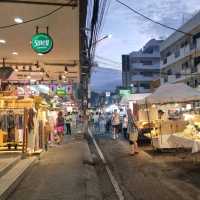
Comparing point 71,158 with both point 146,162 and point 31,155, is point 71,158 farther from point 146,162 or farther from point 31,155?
point 146,162

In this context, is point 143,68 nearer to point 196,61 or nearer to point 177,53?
point 177,53

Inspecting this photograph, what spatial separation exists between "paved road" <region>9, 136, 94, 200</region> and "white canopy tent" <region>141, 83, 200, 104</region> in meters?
4.74

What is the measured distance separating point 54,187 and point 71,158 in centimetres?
639

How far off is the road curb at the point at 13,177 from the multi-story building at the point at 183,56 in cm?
2645

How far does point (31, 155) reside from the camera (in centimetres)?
1667

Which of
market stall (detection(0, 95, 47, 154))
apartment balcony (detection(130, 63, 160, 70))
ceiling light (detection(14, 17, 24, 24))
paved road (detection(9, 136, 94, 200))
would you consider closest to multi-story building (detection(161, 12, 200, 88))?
market stall (detection(0, 95, 47, 154))

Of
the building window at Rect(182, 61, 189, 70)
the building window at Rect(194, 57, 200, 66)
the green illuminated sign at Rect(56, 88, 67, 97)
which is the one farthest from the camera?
the building window at Rect(182, 61, 189, 70)

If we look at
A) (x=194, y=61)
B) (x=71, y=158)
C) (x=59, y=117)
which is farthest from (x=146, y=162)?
(x=194, y=61)

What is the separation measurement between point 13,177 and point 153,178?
3893mm

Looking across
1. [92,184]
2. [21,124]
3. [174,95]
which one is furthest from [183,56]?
[92,184]

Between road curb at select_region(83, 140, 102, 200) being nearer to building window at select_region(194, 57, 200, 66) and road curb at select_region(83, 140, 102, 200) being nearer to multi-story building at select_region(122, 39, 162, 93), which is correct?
building window at select_region(194, 57, 200, 66)

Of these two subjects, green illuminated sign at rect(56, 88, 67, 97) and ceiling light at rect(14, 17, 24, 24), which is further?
green illuminated sign at rect(56, 88, 67, 97)

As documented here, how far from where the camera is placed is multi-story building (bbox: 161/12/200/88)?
4286cm

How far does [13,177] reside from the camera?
37.7 feet
